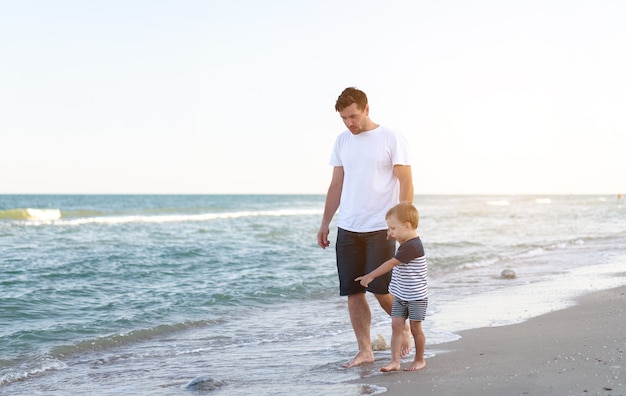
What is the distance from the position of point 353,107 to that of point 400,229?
934 millimetres

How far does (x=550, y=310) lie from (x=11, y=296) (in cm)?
660

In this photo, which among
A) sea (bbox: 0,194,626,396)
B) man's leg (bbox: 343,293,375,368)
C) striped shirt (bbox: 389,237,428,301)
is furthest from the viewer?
sea (bbox: 0,194,626,396)

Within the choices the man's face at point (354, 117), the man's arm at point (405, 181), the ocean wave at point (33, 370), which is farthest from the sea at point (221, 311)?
the man's face at point (354, 117)

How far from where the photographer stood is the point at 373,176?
493 centimetres

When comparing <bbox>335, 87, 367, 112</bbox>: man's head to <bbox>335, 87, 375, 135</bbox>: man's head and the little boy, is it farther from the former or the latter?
the little boy

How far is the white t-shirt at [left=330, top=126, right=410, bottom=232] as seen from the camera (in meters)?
4.91

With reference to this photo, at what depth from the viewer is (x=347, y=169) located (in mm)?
5078

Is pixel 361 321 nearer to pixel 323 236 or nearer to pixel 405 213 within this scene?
pixel 323 236

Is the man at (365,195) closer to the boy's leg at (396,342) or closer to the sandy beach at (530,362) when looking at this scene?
the boy's leg at (396,342)

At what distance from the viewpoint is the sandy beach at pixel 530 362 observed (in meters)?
3.80

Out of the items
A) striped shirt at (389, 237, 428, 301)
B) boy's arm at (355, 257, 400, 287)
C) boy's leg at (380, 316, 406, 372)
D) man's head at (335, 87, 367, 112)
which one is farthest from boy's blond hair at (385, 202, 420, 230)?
man's head at (335, 87, 367, 112)

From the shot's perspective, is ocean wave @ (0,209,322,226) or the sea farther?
ocean wave @ (0,209,322,226)

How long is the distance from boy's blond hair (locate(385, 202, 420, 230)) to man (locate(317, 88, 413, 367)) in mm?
222

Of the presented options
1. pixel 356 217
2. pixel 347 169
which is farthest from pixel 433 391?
pixel 347 169
